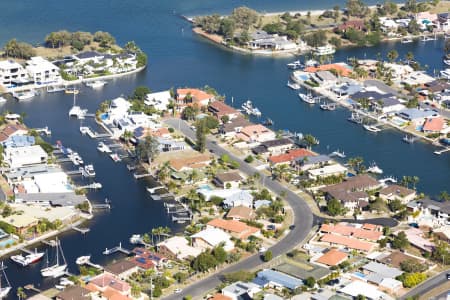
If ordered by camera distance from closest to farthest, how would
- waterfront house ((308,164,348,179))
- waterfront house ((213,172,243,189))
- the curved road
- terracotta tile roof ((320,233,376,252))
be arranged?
the curved road
terracotta tile roof ((320,233,376,252))
waterfront house ((213,172,243,189))
waterfront house ((308,164,348,179))

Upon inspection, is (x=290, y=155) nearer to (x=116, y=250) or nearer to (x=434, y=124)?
(x=434, y=124)

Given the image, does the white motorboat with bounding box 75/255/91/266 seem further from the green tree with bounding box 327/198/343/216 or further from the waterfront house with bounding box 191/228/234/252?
the green tree with bounding box 327/198/343/216

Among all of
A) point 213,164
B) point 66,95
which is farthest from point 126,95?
point 213,164

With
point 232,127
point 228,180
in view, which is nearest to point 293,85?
point 232,127

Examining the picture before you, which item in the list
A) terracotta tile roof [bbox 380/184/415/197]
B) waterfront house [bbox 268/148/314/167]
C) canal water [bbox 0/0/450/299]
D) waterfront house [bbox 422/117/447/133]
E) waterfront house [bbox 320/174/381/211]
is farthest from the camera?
waterfront house [bbox 422/117/447/133]

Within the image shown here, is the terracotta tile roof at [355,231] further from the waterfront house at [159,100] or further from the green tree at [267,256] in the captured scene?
the waterfront house at [159,100]

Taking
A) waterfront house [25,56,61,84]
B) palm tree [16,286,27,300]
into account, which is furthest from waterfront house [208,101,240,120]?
palm tree [16,286,27,300]

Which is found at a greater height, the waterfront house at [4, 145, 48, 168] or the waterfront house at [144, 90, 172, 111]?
the waterfront house at [144, 90, 172, 111]
